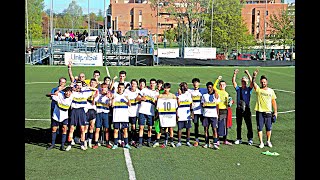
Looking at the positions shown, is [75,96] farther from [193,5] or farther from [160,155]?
[193,5]

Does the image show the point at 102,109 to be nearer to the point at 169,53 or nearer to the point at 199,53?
the point at 169,53

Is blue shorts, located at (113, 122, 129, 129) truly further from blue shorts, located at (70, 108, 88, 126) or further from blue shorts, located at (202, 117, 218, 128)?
blue shorts, located at (202, 117, 218, 128)

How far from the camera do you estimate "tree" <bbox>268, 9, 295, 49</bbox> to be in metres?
66.9

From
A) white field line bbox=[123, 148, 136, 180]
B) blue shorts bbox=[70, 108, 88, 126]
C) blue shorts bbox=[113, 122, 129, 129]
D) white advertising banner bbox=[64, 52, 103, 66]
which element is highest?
white advertising banner bbox=[64, 52, 103, 66]

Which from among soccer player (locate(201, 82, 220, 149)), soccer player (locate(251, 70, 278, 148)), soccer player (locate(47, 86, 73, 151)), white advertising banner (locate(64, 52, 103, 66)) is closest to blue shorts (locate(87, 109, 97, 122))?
soccer player (locate(47, 86, 73, 151))

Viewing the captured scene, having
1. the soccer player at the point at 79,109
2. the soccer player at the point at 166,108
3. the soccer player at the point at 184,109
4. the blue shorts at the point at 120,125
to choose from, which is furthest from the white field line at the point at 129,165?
the soccer player at the point at 184,109

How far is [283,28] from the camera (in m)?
67.8

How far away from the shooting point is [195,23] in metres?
63.8

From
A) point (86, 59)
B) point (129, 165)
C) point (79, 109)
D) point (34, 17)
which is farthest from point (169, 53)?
point (129, 165)

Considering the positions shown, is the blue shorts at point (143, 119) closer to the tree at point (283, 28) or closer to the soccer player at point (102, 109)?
the soccer player at point (102, 109)

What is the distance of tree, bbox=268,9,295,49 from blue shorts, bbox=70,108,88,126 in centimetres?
5787

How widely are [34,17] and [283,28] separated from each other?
1545 inches

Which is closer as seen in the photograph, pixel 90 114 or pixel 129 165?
pixel 129 165
